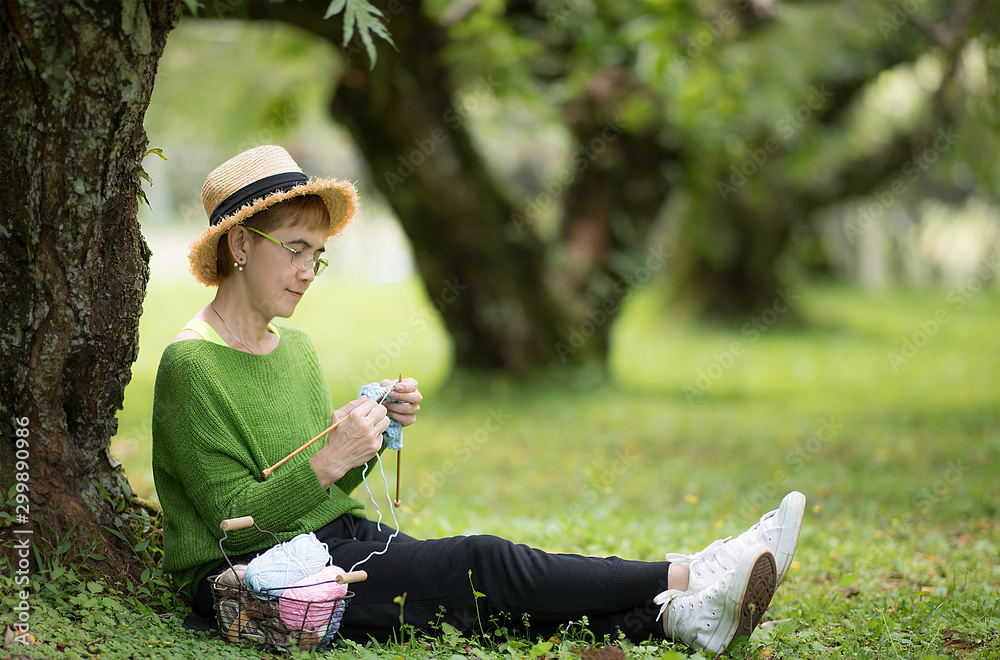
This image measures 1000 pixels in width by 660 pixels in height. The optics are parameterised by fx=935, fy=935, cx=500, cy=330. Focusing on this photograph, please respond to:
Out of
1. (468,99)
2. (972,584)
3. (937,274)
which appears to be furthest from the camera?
(937,274)

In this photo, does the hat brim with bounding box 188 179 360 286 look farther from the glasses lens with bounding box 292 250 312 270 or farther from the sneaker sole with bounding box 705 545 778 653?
the sneaker sole with bounding box 705 545 778 653

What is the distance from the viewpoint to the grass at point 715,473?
9.83 feet

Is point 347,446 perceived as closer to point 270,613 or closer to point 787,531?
point 270,613

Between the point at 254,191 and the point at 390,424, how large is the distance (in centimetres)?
88

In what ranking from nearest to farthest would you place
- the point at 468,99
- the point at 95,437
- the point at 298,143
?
1. the point at 95,437
2. the point at 468,99
3. the point at 298,143

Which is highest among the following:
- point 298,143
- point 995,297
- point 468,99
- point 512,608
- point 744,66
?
point 298,143

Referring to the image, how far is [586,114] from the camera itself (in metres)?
9.20

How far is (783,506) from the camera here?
2.86 meters

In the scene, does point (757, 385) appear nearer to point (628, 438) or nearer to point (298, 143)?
point (628, 438)

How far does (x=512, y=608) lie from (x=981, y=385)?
28.7 ft

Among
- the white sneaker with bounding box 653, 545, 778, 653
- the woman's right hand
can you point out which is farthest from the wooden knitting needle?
the white sneaker with bounding box 653, 545, 778, 653

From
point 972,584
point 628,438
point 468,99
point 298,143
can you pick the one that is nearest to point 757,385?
point 628,438

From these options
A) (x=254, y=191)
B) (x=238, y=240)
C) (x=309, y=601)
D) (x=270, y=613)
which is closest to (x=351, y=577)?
(x=309, y=601)

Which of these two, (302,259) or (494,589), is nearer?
(494,589)
